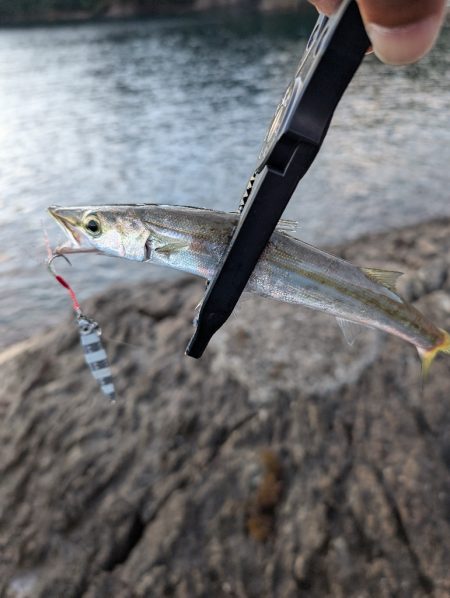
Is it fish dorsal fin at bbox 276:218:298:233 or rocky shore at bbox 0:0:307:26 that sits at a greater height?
fish dorsal fin at bbox 276:218:298:233

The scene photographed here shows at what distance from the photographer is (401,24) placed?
1468mm

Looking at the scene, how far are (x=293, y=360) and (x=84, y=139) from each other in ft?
58.1

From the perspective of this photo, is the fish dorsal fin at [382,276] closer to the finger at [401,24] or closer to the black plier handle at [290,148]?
the black plier handle at [290,148]

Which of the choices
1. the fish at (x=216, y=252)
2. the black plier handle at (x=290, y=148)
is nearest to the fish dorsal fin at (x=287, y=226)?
the fish at (x=216, y=252)

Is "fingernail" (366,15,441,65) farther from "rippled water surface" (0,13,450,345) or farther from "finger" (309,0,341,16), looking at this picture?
"rippled water surface" (0,13,450,345)

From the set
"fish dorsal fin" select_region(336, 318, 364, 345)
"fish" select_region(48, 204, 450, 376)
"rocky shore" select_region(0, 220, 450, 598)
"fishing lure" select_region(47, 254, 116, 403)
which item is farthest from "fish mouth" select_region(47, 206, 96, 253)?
"rocky shore" select_region(0, 220, 450, 598)

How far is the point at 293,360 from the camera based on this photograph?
5891 mm

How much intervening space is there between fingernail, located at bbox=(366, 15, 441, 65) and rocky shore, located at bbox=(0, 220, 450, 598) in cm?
379

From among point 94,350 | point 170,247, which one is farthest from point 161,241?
point 94,350

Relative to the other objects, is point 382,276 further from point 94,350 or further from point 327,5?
point 94,350

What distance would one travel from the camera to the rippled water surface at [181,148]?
1182cm

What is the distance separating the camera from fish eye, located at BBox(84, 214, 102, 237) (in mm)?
1892

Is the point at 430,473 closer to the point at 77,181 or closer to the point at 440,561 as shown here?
the point at 440,561

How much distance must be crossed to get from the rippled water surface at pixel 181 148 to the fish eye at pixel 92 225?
1.36m
